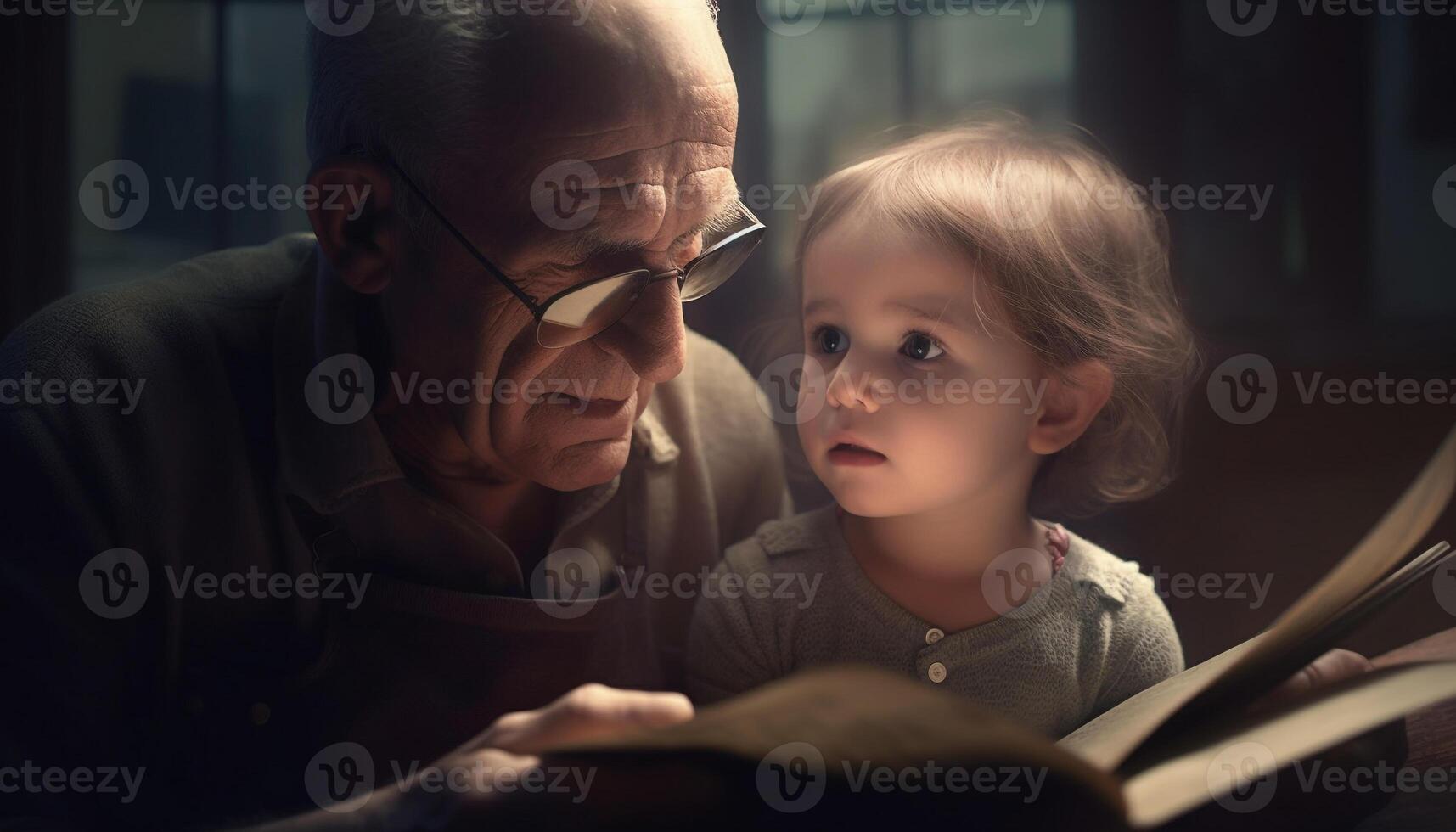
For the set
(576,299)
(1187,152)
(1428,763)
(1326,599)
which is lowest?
(1428,763)

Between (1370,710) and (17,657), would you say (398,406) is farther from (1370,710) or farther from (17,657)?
(1370,710)

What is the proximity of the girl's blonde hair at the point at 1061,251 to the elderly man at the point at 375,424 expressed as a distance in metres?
0.20

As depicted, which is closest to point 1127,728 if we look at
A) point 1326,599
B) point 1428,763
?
point 1326,599

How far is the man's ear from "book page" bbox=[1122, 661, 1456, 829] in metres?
0.88

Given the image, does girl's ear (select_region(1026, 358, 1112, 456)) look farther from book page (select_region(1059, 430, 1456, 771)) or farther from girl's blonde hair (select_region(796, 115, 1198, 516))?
book page (select_region(1059, 430, 1456, 771))

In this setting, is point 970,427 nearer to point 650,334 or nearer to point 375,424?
point 650,334

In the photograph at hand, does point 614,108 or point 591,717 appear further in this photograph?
point 614,108

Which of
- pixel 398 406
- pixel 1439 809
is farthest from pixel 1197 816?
pixel 398 406

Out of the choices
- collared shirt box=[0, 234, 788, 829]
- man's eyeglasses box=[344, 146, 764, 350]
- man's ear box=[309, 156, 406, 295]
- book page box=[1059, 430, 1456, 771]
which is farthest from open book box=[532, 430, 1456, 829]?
man's ear box=[309, 156, 406, 295]

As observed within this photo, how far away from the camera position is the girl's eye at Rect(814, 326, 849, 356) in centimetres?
123

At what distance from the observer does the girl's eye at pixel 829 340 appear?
4.05 ft

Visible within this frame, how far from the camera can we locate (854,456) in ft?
3.91

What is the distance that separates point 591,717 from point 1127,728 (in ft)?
1.36

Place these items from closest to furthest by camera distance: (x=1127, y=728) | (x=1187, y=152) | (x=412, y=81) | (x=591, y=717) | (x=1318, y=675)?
(x=591, y=717)
(x=1127, y=728)
(x=1318, y=675)
(x=412, y=81)
(x=1187, y=152)
